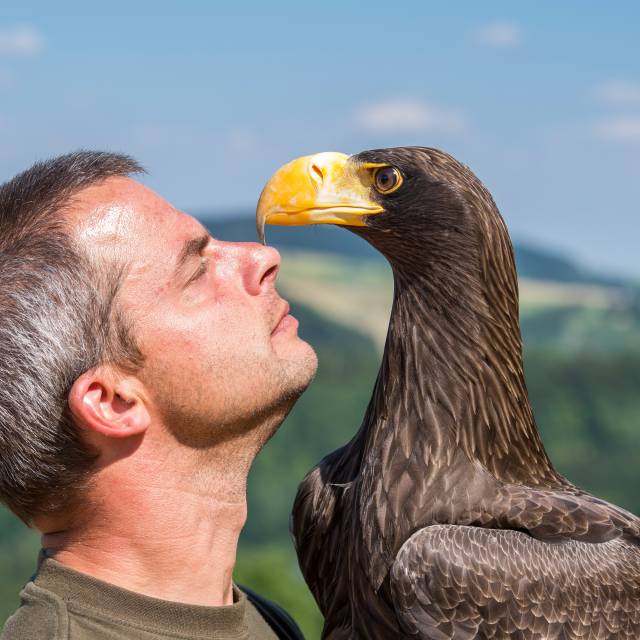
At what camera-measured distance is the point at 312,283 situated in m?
25.3

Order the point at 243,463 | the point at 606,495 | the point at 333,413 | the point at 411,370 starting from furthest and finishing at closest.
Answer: the point at 333,413, the point at 606,495, the point at 411,370, the point at 243,463

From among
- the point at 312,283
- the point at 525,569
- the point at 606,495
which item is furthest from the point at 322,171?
the point at 312,283

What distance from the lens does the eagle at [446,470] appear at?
11.3 ft

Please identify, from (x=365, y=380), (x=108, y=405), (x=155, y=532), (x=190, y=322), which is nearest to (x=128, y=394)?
(x=108, y=405)


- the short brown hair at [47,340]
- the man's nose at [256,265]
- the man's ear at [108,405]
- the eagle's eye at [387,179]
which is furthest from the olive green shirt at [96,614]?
the eagle's eye at [387,179]

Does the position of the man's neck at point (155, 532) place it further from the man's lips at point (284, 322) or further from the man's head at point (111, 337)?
the man's lips at point (284, 322)

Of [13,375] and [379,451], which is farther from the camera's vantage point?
[379,451]

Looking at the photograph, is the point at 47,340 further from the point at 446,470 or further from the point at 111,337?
the point at 446,470

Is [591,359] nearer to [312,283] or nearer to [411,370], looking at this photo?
[312,283]

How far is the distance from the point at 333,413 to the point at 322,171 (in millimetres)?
15795

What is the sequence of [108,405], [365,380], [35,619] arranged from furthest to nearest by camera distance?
[365,380] < [108,405] < [35,619]

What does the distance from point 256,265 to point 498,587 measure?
1.27 m

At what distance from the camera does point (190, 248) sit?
338 centimetres

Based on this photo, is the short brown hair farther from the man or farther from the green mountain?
the green mountain
